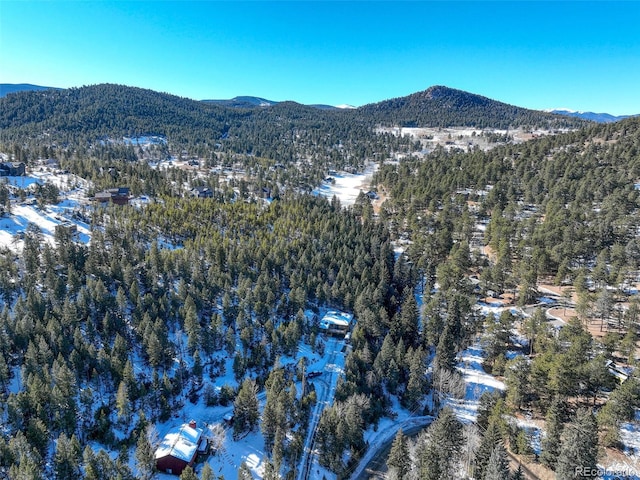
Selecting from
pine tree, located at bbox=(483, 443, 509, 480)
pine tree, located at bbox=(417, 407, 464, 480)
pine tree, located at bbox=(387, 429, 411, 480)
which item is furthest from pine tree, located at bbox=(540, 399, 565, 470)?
pine tree, located at bbox=(387, 429, 411, 480)

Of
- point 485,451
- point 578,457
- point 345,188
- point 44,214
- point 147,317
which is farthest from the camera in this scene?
point 345,188

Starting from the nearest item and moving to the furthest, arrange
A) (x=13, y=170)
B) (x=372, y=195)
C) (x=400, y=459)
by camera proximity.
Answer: (x=400, y=459), (x=13, y=170), (x=372, y=195)

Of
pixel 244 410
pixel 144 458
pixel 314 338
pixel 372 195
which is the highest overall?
pixel 372 195

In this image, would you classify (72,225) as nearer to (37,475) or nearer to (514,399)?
(37,475)

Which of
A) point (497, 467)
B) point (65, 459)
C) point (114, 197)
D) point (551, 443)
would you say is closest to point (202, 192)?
point (114, 197)

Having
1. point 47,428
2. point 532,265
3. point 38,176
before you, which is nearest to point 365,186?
point 532,265

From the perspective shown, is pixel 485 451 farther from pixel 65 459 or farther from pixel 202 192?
pixel 202 192
